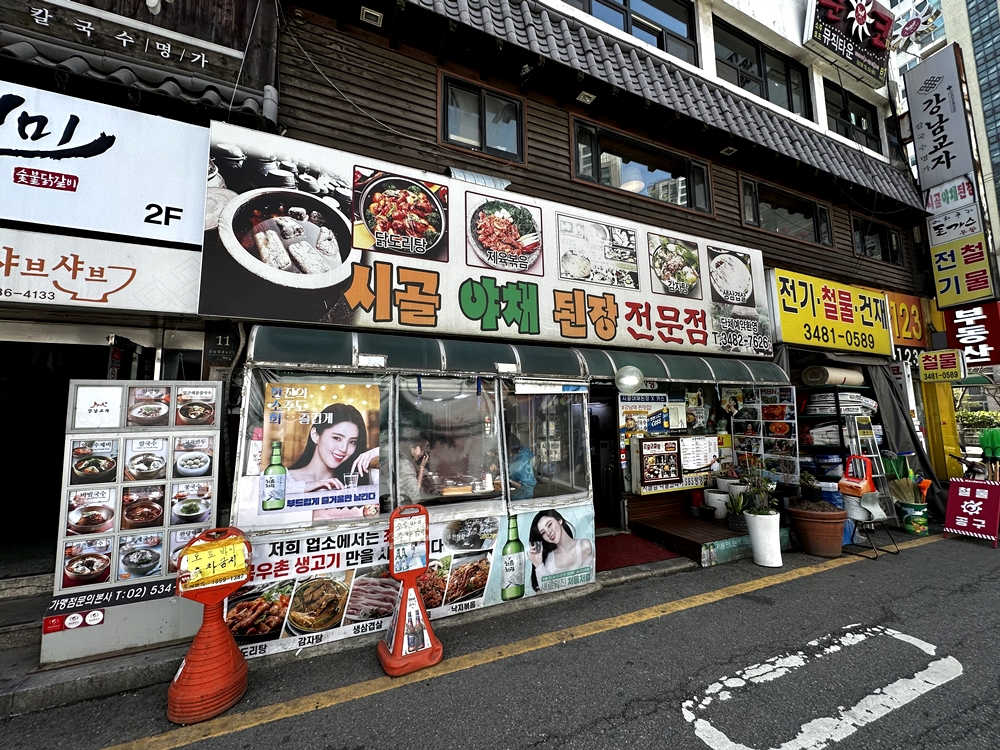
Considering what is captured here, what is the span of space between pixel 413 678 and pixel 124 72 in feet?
22.0

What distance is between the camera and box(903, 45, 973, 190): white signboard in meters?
10.2

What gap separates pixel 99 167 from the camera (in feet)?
14.2

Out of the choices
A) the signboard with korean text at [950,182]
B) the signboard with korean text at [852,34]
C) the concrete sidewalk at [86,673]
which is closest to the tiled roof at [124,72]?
the concrete sidewalk at [86,673]

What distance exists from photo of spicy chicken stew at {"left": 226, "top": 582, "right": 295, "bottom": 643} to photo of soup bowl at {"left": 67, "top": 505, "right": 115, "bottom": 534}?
133 cm

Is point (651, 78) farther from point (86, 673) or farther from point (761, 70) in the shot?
point (86, 673)

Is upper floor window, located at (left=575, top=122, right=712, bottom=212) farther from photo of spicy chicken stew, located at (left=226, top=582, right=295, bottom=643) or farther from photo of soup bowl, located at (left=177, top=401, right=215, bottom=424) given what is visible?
photo of spicy chicken stew, located at (left=226, top=582, right=295, bottom=643)

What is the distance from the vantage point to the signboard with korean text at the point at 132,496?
3688mm

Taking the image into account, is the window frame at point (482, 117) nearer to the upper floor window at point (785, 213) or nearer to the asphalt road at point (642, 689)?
the upper floor window at point (785, 213)

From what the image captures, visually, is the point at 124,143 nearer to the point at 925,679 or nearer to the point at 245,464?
the point at 245,464

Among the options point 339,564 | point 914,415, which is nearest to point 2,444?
point 339,564

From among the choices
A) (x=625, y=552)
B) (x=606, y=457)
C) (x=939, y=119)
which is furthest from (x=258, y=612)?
(x=939, y=119)

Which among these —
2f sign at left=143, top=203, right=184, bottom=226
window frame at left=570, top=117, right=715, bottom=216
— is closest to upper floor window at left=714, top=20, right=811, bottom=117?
window frame at left=570, top=117, right=715, bottom=216

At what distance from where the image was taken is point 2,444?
6281 millimetres

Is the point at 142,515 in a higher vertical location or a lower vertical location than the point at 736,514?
higher
